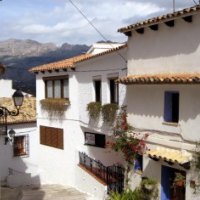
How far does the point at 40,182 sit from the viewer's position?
26.0 metres

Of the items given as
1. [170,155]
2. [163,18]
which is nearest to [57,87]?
[163,18]

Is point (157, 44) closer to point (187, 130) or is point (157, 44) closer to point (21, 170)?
point (187, 130)

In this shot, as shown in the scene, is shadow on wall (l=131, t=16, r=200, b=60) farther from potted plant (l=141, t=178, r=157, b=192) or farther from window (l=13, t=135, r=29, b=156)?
window (l=13, t=135, r=29, b=156)

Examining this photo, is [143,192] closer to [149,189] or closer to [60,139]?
[149,189]

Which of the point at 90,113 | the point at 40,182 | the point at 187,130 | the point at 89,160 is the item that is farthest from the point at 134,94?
the point at 40,182

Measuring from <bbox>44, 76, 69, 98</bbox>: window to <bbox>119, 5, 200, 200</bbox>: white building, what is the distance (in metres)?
8.12

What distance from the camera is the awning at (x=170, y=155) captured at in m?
13.4

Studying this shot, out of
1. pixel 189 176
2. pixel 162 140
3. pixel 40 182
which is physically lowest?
pixel 40 182

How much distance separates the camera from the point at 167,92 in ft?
48.4

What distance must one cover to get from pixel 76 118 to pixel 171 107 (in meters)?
9.54

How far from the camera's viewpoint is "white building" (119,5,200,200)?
13477 mm

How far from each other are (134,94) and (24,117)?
12.4m

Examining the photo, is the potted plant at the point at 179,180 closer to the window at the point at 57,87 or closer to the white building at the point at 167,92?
the white building at the point at 167,92

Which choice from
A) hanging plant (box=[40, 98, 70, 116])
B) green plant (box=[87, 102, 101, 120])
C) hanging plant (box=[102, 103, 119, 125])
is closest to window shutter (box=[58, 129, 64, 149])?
hanging plant (box=[40, 98, 70, 116])
